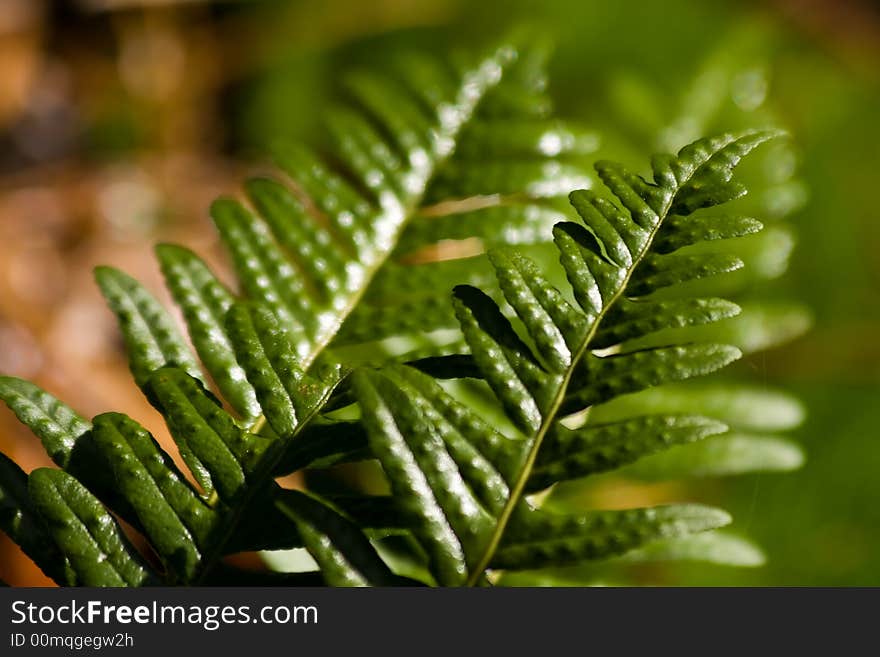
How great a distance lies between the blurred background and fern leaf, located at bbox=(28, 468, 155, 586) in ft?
3.43

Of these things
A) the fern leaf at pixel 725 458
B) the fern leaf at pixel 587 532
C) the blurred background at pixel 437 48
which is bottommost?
the fern leaf at pixel 587 532

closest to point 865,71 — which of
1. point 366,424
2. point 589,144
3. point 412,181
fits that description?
point 589,144

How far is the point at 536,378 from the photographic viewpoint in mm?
788

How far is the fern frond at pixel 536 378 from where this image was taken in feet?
2.39

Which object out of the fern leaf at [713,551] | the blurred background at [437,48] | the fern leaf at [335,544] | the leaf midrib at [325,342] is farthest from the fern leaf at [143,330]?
the blurred background at [437,48]

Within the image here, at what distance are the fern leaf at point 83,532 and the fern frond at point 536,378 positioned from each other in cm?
28

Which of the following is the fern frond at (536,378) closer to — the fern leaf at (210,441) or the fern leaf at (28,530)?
the fern leaf at (210,441)

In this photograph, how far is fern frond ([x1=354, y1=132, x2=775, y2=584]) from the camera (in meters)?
0.73

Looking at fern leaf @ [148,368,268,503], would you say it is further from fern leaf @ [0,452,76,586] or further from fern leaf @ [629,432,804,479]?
fern leaf @ [629,432,804,479]

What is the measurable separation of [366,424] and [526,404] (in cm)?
16

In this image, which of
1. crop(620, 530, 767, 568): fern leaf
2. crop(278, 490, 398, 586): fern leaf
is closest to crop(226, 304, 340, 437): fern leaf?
crop(278, 490, 398, 586): fern leaf

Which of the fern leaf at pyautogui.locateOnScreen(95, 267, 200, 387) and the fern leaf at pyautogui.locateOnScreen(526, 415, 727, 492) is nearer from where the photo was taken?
the fern leaf at pyautogui.locateOnScreen(526, 415, 727, 492)

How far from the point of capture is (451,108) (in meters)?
1.34
